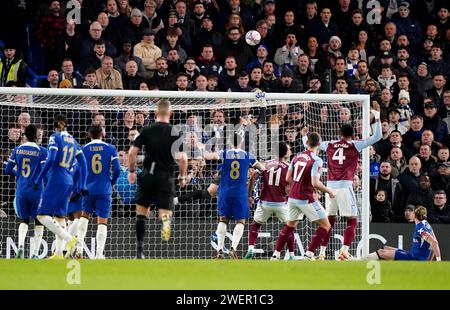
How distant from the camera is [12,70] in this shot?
71.6ft

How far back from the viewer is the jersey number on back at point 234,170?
1927cm

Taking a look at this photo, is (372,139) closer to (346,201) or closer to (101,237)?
(346,201)

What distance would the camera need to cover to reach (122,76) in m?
22.2

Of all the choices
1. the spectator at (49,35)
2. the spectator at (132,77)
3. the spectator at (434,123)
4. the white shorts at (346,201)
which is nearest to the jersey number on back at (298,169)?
the white shorts at (346,201)

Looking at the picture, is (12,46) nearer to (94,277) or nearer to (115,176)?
(115,176)

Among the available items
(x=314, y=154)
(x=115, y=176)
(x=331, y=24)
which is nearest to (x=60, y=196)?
(x=115, y=176)

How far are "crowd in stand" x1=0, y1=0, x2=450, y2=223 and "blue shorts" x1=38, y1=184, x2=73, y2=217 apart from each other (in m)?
2.55

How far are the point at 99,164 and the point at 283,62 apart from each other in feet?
20.4

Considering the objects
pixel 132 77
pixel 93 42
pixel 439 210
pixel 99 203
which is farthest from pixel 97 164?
pixel 439 210

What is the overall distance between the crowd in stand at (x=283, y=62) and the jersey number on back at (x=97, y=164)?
6.07 feet

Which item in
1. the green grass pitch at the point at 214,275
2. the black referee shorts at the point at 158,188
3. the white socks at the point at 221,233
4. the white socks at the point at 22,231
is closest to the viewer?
the green grass pitch at the point at 214,275

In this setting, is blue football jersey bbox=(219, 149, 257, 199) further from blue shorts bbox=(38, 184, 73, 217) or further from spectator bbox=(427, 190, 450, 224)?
spectator bbox=(427, 190, 450, 224)

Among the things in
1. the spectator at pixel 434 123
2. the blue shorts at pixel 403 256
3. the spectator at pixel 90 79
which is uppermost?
the spectator at pixel 90 79

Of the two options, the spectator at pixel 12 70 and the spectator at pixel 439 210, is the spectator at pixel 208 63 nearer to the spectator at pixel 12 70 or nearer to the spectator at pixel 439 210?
the spectator at pixel 12 70
